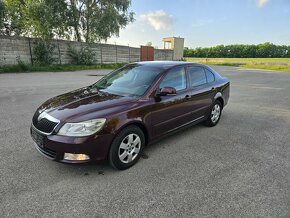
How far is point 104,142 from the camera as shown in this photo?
2881 millimetres

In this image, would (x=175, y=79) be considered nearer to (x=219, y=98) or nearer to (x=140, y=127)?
(x=140, y=127)

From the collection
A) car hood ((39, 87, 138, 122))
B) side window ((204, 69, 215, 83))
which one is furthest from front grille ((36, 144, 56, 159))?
side window ((204, 69, 215, 83))

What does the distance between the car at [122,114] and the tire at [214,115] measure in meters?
0.30

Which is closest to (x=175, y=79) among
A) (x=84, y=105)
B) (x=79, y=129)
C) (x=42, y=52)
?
(x=84, y=105)

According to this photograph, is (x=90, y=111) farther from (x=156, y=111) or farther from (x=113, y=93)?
(x=156, y=111)

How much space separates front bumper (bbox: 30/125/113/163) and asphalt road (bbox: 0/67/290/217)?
319 mm

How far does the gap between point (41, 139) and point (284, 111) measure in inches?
275

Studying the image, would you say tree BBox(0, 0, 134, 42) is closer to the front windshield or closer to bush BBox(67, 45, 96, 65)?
bush BBox(67, 45, 96, 65)

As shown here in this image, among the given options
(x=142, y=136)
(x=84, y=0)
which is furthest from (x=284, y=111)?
(x=84, y=0)

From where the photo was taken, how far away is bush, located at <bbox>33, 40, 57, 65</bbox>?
18.1 metres

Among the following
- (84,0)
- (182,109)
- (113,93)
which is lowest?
(182,109)

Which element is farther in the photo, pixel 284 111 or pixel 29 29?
pixel 29 29

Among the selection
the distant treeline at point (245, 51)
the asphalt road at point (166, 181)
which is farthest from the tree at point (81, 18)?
the distant treeline at point (245, 51)

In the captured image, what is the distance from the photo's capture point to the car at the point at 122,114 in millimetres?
2812
